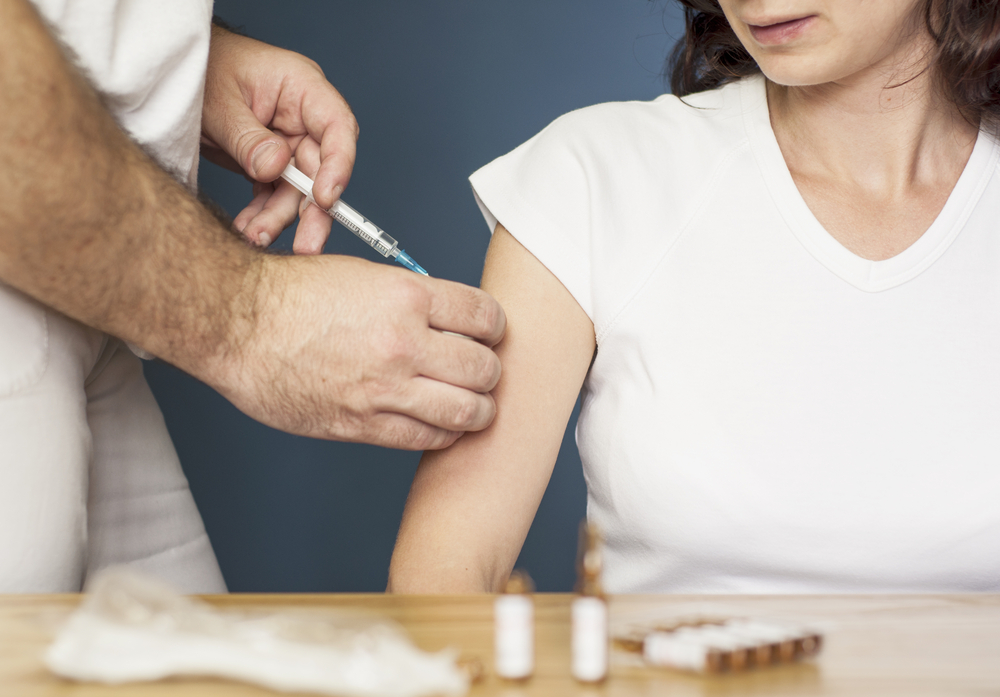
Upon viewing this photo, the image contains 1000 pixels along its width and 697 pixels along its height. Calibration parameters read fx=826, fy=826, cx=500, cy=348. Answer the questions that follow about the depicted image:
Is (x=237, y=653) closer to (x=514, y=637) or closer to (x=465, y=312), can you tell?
(x=514, y=637)

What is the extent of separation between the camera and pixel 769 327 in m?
0.99

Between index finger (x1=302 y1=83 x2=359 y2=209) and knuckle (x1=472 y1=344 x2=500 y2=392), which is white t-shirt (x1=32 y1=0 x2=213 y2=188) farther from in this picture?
knuckle (x1=472 y1=344 x2=500 y2=392)

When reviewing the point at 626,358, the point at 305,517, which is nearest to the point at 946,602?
the point at 626,358

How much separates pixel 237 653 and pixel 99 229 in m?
0.41

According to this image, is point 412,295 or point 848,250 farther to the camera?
point 848,250

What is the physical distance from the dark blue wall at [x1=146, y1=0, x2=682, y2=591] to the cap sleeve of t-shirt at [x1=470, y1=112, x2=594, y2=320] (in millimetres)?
994

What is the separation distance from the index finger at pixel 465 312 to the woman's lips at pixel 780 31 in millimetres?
453

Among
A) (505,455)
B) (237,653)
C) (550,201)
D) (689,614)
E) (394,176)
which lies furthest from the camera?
(394,176)

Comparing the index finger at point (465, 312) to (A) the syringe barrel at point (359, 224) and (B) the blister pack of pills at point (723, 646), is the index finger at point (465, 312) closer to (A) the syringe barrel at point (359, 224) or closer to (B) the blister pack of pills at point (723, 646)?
(A) the syringe barrel at point (359, 224)

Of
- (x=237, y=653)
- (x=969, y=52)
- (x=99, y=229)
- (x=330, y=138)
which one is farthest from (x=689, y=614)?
(x=969, y=52)

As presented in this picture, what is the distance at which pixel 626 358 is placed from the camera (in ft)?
3.33

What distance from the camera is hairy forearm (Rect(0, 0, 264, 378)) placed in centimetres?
67

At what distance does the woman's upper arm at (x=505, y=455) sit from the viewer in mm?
887

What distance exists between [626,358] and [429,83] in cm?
131
